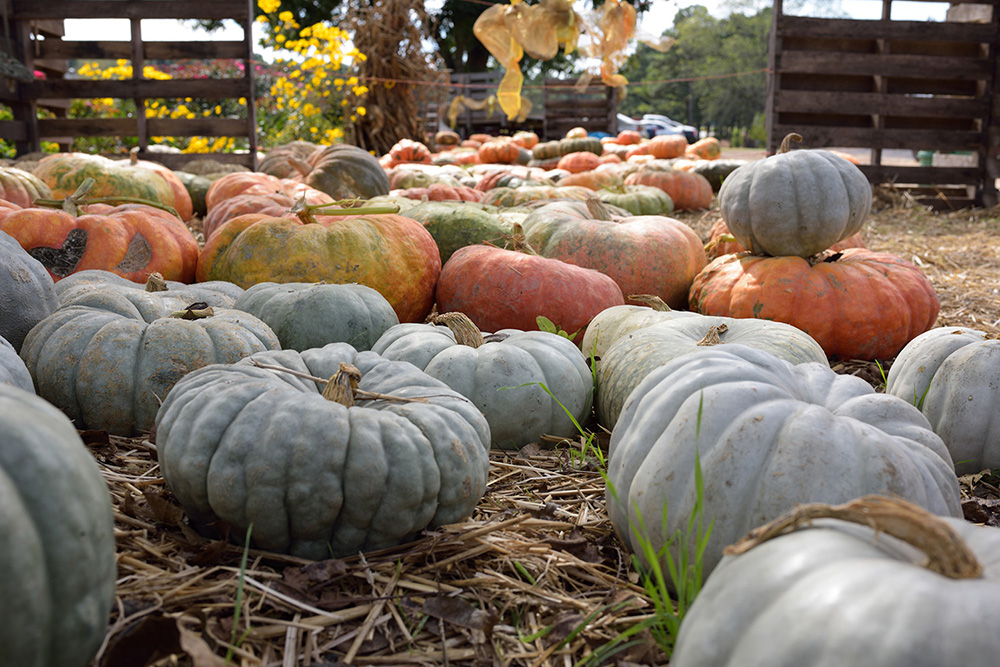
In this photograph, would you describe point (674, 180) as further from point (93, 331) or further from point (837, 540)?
point (837, 540)

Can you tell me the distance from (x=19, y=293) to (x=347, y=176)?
4.57 meters

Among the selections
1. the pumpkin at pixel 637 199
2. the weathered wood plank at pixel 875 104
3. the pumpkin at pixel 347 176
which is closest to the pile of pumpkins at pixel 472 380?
the pumpkin at pixel 347 176

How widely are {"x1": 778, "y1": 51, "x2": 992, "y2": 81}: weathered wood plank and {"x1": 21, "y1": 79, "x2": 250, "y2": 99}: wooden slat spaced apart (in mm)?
6480

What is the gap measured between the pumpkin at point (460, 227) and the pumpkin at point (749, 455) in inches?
107

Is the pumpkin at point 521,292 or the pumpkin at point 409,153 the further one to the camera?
the pumpkin at point 409,153

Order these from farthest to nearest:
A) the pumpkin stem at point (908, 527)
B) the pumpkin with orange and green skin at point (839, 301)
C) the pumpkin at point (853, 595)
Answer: the pumpkin with orange and green skin at point (839, 301)
the pumpkin stem at point (908, 527)
the pumpkin at point (853, 595)

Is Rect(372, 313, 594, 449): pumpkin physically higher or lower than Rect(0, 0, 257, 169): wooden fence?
lower

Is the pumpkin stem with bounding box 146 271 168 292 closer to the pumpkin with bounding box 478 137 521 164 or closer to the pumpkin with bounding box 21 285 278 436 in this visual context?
the pumpkin with bounding box 21 285 278 436

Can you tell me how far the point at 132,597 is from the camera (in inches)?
59.4

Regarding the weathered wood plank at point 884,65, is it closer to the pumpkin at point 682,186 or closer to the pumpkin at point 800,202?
the pumpkin at point 682,186

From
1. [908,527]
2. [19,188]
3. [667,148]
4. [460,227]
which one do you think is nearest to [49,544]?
[908,527]

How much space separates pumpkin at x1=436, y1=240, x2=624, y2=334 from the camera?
354 centimetres

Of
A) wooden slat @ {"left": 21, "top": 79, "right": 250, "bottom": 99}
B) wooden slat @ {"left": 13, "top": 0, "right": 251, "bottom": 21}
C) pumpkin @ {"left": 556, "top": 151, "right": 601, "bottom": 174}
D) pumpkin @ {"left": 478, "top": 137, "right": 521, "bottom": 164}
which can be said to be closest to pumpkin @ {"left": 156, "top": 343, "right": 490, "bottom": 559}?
wooden slat @ {"left": 21, "top": 79, "right": 250, "bottom": 99}

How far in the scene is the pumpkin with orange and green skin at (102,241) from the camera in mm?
3512
